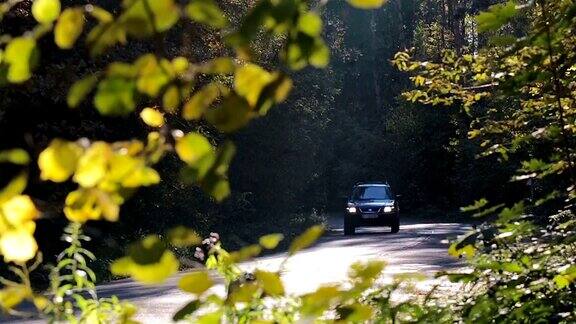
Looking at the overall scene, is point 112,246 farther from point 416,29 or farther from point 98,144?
point 416,29

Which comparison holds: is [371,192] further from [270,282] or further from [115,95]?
[115,95]

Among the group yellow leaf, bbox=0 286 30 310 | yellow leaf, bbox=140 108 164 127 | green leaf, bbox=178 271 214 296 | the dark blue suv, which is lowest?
the dark blue suv

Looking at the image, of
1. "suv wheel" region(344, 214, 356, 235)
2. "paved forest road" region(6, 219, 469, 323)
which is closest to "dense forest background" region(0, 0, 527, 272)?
"paved forest road" region(6, 219, 469, 323)

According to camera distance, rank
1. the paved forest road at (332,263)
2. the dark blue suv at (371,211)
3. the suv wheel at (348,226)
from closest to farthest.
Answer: the paved forest road at (332,263)
the dark blue suv at (371,211)
the suv wheel at (348,226)

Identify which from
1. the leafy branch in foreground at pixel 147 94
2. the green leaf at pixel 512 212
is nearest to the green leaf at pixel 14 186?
the leafy branch in foreground at pixel 147 94

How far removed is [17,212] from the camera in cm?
150

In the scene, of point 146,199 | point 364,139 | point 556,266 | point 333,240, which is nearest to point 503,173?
point 333,240

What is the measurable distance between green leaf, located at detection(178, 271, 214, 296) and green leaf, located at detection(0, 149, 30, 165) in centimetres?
27

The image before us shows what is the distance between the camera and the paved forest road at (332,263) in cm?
1350

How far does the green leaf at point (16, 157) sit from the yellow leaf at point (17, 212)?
70 mm

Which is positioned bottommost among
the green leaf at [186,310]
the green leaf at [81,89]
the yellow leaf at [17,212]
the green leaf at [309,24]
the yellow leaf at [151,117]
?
the green leaf at [186,310]

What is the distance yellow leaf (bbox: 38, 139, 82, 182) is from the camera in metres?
1.38

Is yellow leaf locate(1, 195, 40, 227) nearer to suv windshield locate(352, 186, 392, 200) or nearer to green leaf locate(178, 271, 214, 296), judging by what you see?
green leaf locate(178, 271, 214, 296)

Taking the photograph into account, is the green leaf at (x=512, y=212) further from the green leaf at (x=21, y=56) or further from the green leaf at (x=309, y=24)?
→ the green leaf at (x=21, y=56)
